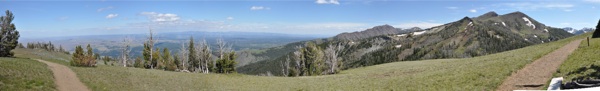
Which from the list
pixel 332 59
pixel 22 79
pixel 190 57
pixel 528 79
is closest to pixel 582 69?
pixel 528 79

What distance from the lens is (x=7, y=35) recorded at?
6819 centimetres

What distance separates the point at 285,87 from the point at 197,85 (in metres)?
10.9

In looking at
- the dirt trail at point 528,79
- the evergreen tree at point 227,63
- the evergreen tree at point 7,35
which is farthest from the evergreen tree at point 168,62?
the dirt trail at point 528,79

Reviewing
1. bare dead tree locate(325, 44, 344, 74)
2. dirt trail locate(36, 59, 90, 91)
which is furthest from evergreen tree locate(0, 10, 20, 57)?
bare dead tree locate(325, 44, 344, 74)

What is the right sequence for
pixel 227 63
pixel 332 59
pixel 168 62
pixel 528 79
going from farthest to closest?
pixel 168 62 < pixel 332 59 < pixel 227 63 < pixel 528 79

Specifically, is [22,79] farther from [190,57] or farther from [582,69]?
[190,57]

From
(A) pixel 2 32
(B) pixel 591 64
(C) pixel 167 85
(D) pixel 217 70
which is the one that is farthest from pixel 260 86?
(A) pixel 2 32

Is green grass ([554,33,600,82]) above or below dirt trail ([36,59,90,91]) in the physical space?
above

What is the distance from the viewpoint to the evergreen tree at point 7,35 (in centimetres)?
6523

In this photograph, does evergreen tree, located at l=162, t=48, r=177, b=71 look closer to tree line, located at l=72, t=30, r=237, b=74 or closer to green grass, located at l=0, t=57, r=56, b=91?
tree line, located at l=72, t=30, r=237, b=74

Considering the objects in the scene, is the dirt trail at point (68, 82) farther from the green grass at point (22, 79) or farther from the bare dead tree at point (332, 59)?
the bare dead tree at point (332, 59)

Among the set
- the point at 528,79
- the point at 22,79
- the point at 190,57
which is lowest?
the point at 190,57

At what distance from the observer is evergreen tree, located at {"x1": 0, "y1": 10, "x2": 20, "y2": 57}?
6523 cm

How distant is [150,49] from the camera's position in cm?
8556
